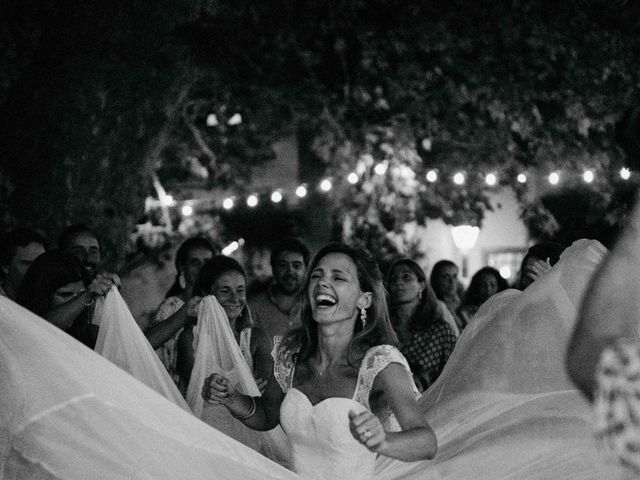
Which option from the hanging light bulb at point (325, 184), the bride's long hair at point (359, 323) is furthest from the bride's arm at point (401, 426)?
the hanging light bulb at point (325, 184)

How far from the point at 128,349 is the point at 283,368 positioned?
0.92m

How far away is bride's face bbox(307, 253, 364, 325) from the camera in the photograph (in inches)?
175

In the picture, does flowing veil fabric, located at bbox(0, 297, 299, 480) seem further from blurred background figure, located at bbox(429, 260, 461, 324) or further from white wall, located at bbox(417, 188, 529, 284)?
white wall, located at bbox(417, 188, 529, 284)

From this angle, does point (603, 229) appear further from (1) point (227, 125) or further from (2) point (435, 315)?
(2) point (435, 315)

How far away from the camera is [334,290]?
14.8 ft

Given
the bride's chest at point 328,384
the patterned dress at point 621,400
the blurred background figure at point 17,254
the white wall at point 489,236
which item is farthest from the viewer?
the white wall at point 489,236

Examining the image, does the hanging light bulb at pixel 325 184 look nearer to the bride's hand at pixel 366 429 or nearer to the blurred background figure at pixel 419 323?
the blurred background figure at pixel 419 323

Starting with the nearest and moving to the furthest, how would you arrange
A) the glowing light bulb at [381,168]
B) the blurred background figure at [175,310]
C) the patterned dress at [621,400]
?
the patterned dress at [621,400], the blurred background figure at [175,310], the glowing light bulb at [381,168]

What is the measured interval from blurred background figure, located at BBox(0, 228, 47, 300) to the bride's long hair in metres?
2.22

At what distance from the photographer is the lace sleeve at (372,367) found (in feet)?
13.5

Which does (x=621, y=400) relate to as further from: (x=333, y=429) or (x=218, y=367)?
(x=218, y=367)

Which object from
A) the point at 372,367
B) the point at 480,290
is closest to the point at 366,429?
the point at 372,367

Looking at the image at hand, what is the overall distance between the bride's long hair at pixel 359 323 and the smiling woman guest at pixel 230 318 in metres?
0.78

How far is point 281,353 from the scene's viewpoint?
15.2 feet
